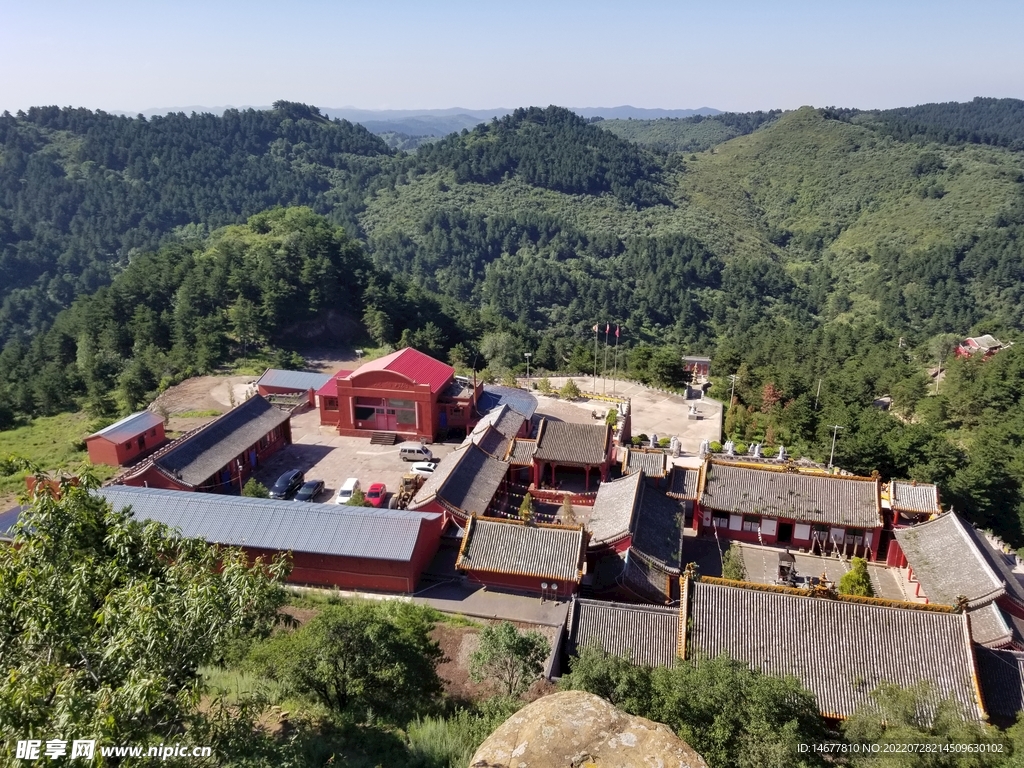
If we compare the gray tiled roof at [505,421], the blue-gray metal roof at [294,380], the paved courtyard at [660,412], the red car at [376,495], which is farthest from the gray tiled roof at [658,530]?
the blue-gray metal roof at [294,380]

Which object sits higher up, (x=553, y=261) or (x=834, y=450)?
(x=834, y=450)

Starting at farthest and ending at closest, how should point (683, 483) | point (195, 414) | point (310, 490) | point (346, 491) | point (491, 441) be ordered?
point (195, 414) → point (491, 441) → point (310, 490) → point (346, 491) → point (683, 483)

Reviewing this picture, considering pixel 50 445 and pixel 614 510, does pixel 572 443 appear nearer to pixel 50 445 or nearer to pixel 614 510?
pixel 614 510

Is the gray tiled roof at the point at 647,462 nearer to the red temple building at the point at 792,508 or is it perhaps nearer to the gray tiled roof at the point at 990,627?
the red temple building at the point at 792,508

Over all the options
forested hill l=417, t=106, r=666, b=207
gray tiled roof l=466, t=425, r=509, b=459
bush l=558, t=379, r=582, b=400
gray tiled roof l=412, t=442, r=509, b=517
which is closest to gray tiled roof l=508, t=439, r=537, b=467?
gray tiled roof l=466, t=425, r=509, b=459

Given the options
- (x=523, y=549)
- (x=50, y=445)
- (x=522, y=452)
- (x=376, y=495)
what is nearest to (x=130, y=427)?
(x=50, y=445)

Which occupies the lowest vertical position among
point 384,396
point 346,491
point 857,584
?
point 346,491
